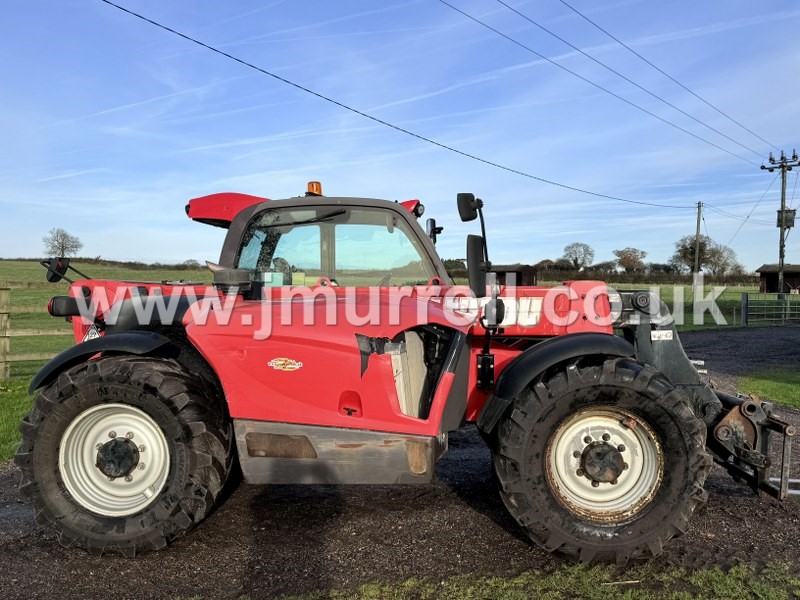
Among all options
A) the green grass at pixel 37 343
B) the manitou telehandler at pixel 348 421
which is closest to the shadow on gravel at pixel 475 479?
the manitou telehandler at pixel 348 421

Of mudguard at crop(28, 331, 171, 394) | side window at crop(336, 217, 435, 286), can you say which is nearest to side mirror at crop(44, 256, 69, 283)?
mudguard at crop(28, 331, 171, 394)

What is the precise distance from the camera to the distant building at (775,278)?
2394 inches

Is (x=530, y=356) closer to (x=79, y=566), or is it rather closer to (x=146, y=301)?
(x=146, y=301)

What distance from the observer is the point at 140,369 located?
368 centimetres

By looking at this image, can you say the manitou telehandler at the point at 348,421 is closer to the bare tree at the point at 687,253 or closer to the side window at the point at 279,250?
the side window at the point at 279,250

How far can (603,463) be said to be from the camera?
11.8 ft

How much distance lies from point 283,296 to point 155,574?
1880 millimetres

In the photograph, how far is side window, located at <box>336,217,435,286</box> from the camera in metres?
4.45

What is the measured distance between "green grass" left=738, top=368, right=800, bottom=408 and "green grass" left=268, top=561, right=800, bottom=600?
7015mm

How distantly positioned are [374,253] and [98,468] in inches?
91.6

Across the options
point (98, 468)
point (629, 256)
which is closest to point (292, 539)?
point (98, 468)

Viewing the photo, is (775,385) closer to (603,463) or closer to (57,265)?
(603,463)

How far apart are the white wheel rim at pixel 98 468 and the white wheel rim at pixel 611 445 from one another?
2.46m

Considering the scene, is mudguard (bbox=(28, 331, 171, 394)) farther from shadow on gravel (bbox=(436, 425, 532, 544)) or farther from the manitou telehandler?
shadow on gravel (bbox=(436, 425, 532, 544))
